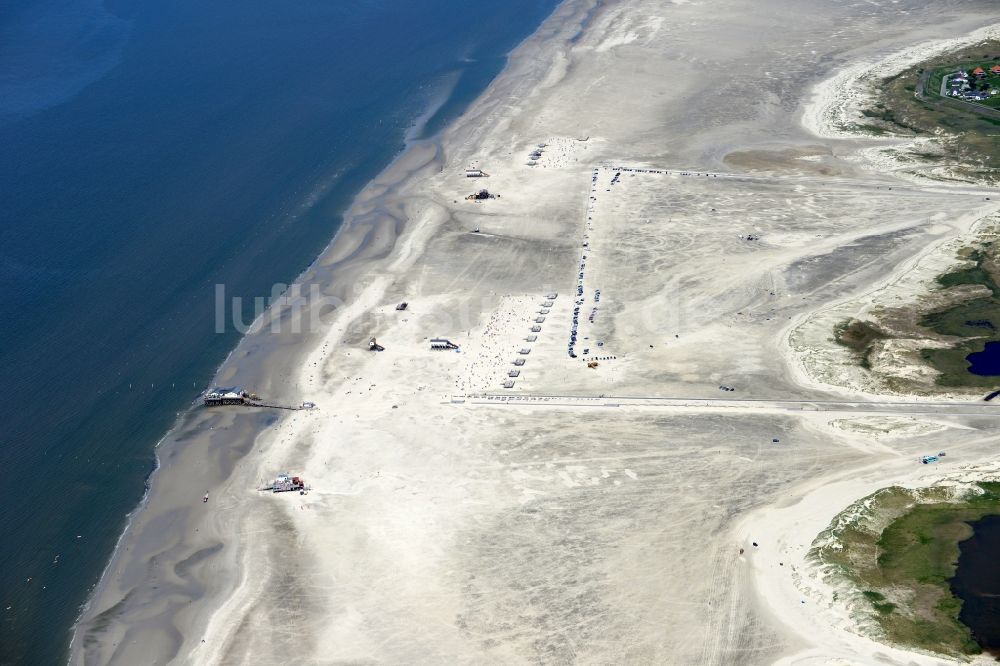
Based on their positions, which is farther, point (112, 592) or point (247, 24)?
point (247, 24)

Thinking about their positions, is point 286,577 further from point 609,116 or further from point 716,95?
point 716,95

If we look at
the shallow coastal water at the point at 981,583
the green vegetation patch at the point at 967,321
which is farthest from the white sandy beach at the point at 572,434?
the shallow coastal water at the point at 981,583

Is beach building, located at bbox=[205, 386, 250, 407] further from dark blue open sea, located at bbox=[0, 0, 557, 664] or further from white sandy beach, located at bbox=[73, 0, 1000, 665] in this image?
dark blue open sea, located at bbox=[0, 0, 557, 664]

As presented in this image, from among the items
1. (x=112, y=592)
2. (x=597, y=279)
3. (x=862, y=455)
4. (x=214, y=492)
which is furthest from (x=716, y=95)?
(x=112, y=592)

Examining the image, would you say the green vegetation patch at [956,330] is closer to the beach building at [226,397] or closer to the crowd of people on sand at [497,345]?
the crowd of people on sand at [497,345]

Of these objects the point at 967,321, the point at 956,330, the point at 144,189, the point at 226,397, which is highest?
the point at 967,321

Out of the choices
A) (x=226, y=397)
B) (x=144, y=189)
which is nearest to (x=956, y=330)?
(x=226, y=397)

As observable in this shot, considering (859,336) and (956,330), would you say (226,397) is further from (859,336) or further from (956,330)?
(956,330)
